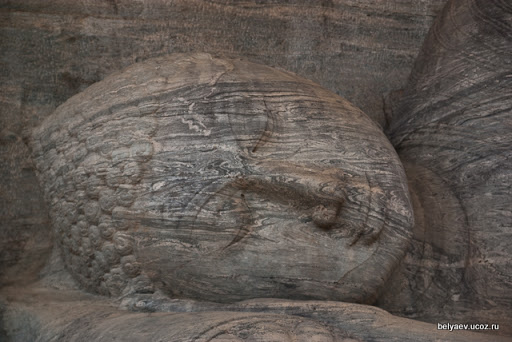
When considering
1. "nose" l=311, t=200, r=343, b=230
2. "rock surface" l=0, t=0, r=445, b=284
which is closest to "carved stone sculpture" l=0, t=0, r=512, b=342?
"nose" l=311, t=200, r=343, b=230

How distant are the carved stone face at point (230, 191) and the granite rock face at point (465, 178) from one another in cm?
22

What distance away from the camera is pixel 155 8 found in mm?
3082

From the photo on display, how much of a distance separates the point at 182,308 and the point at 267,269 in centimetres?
26

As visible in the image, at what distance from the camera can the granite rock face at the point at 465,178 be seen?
243cm

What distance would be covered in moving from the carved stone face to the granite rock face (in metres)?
0.22

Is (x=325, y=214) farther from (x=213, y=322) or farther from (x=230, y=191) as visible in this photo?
(x=213, y=322)

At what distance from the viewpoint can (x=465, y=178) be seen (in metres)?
2.52

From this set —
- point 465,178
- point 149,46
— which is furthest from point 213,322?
point 149,46

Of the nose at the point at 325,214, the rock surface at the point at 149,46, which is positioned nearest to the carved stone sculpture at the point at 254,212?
the nose at the point at 325,214

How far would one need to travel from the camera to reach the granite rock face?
7.98ft

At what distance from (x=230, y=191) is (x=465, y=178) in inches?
32.1

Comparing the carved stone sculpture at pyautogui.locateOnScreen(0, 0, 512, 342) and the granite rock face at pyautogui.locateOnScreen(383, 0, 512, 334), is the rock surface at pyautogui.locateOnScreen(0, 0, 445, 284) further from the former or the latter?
the granite rock face at pyautogui.locateOnScreen(383, 0, 512, 334)

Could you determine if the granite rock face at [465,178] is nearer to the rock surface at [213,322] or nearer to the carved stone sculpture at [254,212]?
the carved stone sculpture at [254,212]

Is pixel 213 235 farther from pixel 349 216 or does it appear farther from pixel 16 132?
pixel 16 132
